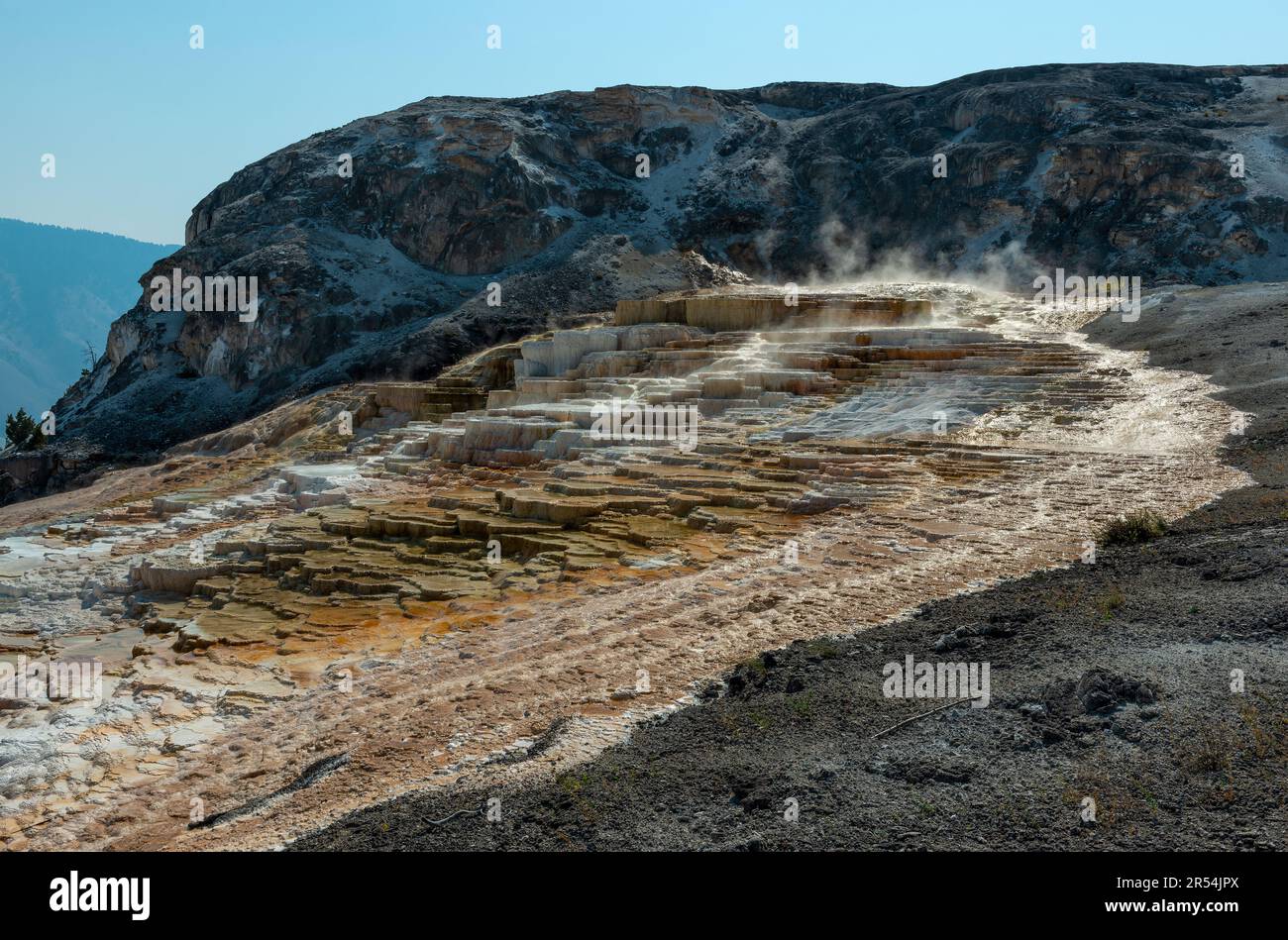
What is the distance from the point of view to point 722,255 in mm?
44156

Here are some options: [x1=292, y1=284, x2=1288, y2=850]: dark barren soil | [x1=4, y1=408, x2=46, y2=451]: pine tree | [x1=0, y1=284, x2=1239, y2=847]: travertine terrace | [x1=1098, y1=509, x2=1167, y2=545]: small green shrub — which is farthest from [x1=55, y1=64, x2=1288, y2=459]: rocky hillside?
[x1=292, y1=284, x2=1288, y2=850]: dark barren soil

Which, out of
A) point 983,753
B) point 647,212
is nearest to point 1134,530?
point 983,753

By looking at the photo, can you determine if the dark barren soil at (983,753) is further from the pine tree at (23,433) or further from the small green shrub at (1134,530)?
the pine tree at (23,433)

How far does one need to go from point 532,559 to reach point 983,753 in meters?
7.04

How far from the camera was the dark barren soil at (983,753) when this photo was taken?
387 centimetres

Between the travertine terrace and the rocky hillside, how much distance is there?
643 inches

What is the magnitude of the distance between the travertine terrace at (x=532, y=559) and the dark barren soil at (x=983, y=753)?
26.8 inches

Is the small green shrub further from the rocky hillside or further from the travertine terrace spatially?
the rocky hillside

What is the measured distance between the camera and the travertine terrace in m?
6.20

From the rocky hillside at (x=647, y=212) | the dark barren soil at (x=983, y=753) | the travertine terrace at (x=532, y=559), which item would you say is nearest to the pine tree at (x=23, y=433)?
the rocky hillside at (x=647, y=212)

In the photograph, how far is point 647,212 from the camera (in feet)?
152

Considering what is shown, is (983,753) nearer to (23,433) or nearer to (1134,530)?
(1134,530)
